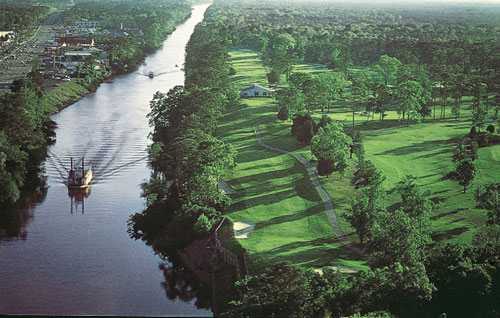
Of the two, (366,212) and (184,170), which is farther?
(184,170)

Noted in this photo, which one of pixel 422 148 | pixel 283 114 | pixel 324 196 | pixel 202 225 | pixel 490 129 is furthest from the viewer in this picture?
pixel 283 114

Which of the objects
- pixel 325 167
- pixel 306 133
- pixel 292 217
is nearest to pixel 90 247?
pixel 292 217

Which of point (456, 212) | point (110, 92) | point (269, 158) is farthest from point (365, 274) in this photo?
point (110, 92)

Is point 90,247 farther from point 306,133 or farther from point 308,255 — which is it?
point 306,133

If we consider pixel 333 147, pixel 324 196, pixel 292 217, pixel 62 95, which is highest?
pixel 333 147

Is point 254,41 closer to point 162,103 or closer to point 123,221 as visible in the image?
point 162,103

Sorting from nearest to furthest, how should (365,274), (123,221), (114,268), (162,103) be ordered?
(365,274), (114,268), (123,221), (162,103)
